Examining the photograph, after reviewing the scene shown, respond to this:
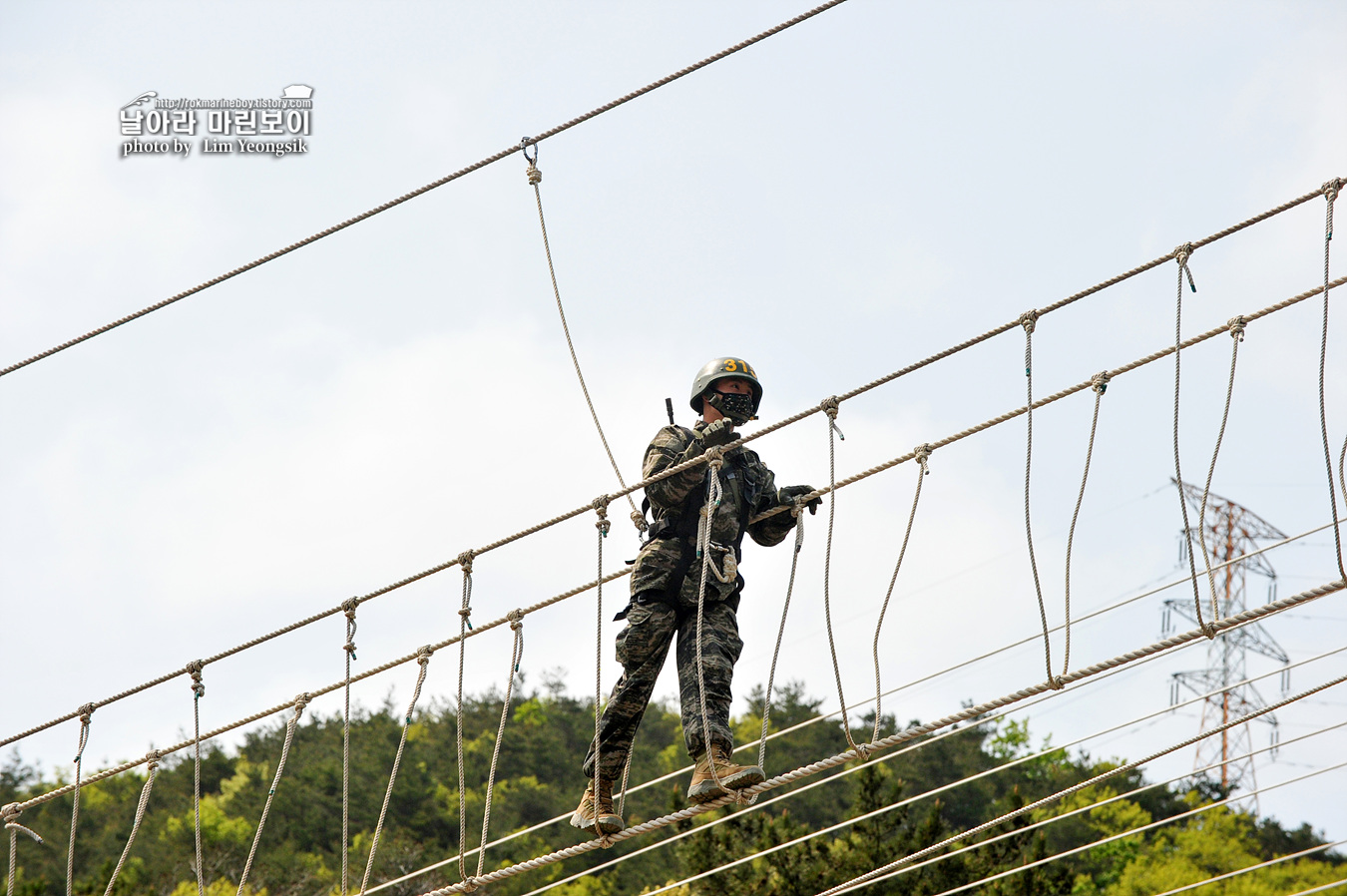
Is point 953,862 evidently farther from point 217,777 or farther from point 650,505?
point 217,777

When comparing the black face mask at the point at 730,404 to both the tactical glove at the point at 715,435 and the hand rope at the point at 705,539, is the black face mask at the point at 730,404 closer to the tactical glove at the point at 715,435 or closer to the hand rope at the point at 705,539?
→ the tactical glove at the point at 715,435

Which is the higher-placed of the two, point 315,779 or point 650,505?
point 315,779

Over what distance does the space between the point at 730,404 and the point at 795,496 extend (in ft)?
1.19

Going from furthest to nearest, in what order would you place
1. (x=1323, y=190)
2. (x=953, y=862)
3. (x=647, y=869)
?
(x=647, y=869)
(x=953, y=862)
(x=1323, y=190)

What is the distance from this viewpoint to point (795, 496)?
4801mm

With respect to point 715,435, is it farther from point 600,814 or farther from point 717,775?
point 600,814

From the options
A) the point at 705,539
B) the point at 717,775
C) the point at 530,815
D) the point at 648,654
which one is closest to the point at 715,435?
the point at 705,539

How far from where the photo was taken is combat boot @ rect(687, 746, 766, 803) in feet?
13.6

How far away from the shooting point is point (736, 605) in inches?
184

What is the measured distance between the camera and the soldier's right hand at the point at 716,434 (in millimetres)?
4684

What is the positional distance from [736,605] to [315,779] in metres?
21.8

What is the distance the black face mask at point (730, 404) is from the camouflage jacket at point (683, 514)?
0.17m

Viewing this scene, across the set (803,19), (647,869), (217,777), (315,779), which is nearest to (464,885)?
(803,19)

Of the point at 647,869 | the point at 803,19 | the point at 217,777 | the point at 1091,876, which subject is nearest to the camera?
the point at 803,19
